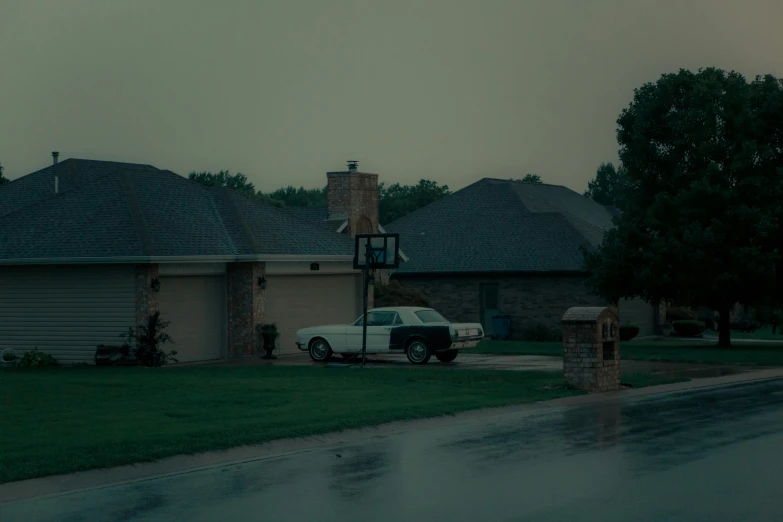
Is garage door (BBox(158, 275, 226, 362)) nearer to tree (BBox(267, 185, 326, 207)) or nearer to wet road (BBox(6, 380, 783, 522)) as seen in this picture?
wet road (BBox(6, 380, 783, 522))

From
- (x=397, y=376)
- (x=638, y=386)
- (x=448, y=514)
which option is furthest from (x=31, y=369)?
(x=448, y=514)

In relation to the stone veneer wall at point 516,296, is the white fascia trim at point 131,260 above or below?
above

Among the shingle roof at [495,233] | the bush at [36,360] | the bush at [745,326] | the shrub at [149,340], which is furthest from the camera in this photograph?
the bush at [745,326]

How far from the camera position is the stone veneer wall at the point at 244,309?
3216 cm

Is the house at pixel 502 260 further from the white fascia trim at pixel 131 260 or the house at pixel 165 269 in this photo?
the white fascia trim at pixel 131 260

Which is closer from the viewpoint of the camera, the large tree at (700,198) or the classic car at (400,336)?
the classic car at (400,336)

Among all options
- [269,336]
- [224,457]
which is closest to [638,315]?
[269,336]

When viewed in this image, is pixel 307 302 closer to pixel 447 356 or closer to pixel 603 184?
pixel 447 356

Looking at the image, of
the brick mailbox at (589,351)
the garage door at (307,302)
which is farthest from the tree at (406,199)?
the brick mailbox at (589,351)

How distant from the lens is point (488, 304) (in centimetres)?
4881

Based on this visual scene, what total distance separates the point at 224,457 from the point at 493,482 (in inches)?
153

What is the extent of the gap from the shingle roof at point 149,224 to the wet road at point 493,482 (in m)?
15.2

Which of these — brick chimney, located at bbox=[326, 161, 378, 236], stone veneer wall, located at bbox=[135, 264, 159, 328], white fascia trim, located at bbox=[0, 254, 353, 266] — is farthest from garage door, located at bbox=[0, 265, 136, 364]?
brick chimney, located at bbox=[326, 161, 378, 236]

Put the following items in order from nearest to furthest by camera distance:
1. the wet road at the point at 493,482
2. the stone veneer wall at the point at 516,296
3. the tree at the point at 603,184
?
1. the wet road at the point at 493,482
2. the stone veneer wall at the point at 516,296
3. the tree at the point at 603,184
